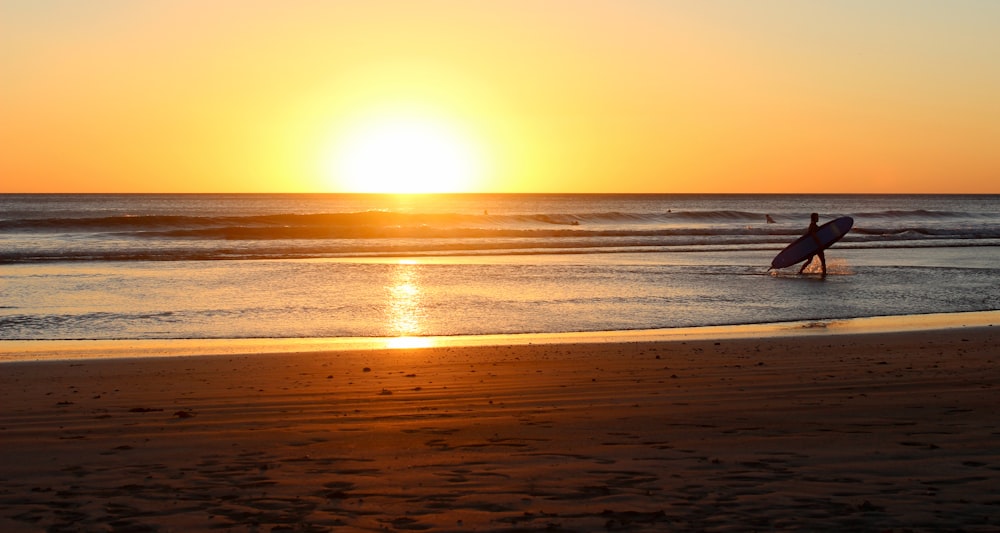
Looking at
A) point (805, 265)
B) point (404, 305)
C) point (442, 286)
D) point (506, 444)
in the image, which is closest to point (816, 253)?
point (805, 265)

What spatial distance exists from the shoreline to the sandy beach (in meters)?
1.38

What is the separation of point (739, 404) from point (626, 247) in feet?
90.7

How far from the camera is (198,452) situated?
19.0 feet

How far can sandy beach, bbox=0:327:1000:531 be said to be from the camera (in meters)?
4.62

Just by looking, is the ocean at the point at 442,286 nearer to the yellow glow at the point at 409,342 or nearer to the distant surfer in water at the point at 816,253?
the distant surfer in water at the point at 816,253

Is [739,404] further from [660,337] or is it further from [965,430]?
[660,337]

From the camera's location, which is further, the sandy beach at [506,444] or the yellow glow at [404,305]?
the yellow glow at [404,305]

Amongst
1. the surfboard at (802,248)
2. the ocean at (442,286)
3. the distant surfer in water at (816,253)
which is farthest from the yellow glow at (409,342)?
the surfboard at (802,248)

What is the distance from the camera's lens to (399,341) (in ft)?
37.5

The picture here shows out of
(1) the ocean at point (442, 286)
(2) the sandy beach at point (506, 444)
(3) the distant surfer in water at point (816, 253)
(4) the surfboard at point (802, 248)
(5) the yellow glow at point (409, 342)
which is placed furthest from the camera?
(4) the surfboard at point (802, 248)

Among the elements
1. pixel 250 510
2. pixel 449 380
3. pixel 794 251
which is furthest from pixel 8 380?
pixel 794 251

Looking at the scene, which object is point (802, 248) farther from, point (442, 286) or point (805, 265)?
point (442, 286)

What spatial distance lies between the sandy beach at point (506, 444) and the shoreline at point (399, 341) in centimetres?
138

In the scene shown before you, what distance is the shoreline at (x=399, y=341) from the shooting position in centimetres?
1052
